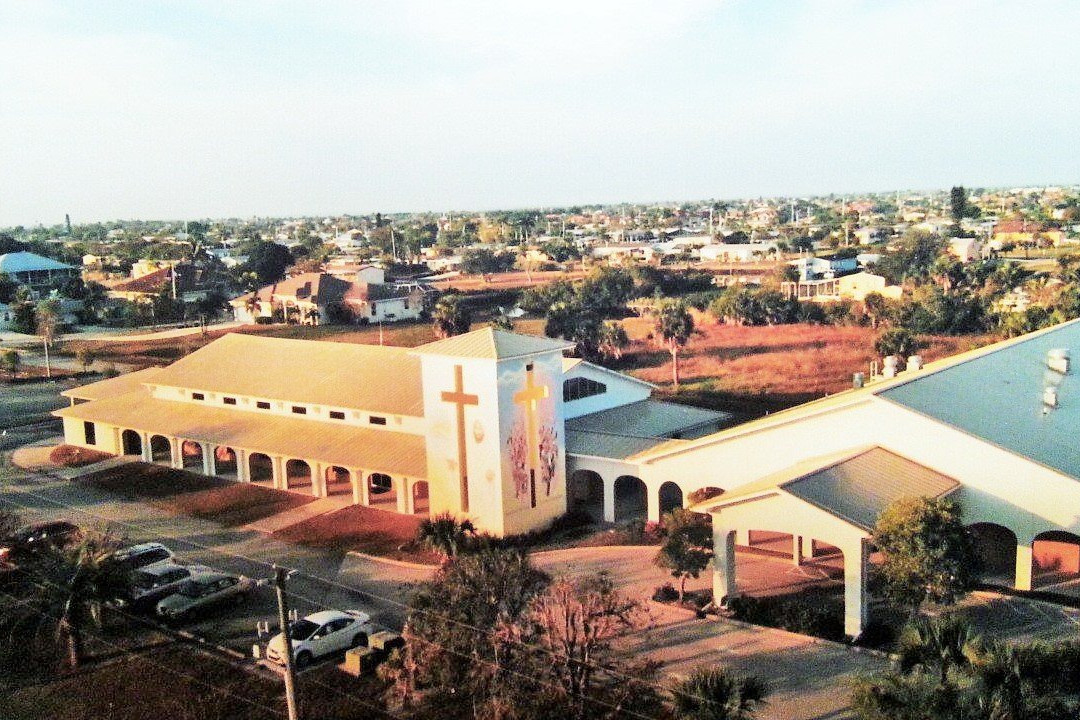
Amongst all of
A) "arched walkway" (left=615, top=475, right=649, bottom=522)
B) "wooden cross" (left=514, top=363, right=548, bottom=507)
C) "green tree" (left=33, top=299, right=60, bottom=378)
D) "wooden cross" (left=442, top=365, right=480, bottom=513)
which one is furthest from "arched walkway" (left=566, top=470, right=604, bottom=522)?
"green tree" (left=33, top=299, right=60, bottom=378)

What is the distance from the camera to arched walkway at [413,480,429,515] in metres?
29.5

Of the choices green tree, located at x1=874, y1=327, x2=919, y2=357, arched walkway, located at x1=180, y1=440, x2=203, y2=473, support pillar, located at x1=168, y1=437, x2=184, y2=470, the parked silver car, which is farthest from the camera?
green tree, located at x1=874, y1=327, x2=919, y2=357

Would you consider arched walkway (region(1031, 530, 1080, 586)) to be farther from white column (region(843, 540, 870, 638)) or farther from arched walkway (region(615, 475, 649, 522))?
arched walkway (region(615, 475, 649, 522))

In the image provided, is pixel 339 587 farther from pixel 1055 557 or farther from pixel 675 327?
pixel 675 327

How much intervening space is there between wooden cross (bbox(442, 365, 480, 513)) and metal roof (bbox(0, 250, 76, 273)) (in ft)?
318

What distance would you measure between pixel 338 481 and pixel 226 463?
18.0 ft

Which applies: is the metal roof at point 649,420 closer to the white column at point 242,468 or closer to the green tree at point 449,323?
the white column at point 242,468

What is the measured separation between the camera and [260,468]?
35.3 metres

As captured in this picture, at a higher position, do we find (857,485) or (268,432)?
(857,485)

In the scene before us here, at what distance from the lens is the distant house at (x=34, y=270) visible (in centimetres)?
10775

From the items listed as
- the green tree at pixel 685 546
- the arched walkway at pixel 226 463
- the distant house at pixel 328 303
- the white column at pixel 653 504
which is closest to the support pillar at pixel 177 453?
the arched walkway at pixel 226 463

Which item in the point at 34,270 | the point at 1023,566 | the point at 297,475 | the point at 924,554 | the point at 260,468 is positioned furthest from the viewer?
the point at 34,270

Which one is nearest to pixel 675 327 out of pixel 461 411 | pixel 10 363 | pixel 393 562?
→ pixel 461 411

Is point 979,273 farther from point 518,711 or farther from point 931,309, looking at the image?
point 518,711
